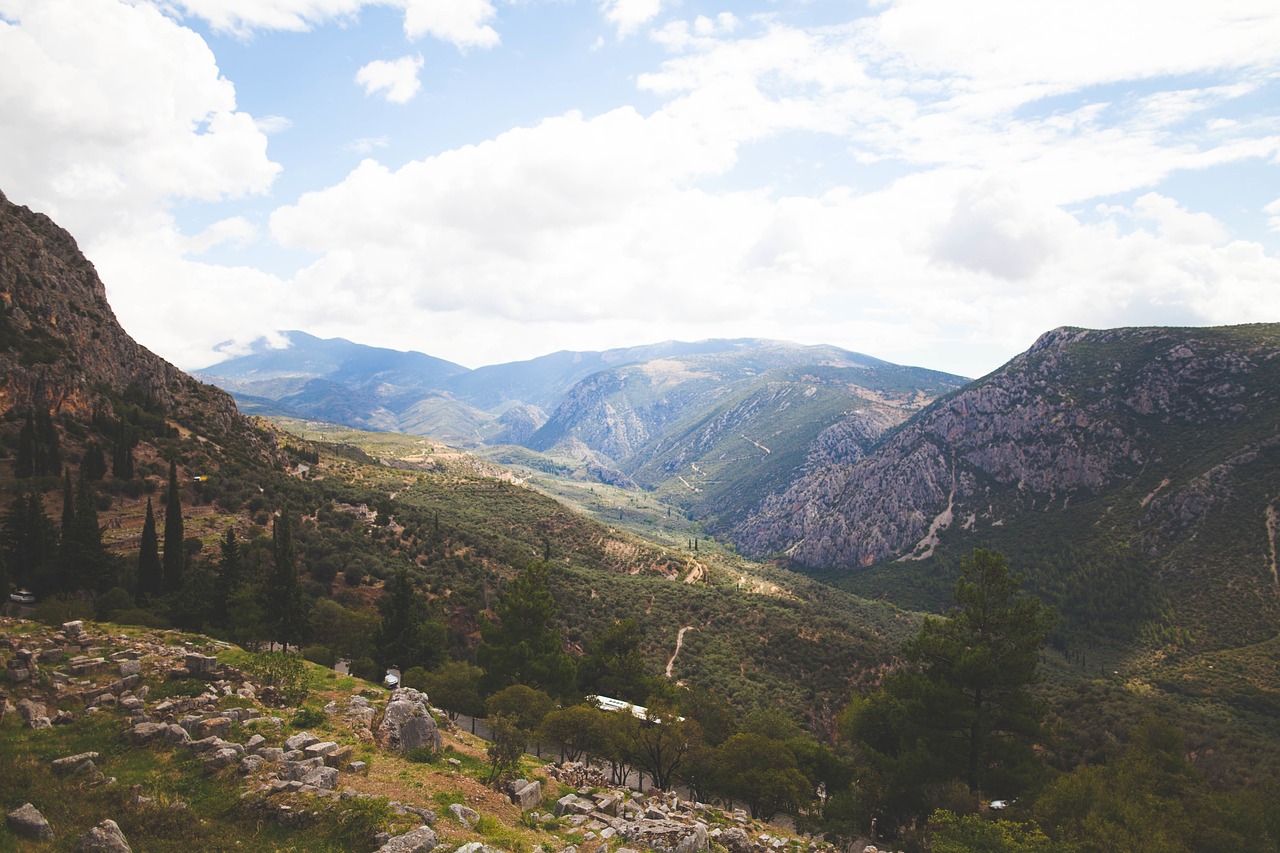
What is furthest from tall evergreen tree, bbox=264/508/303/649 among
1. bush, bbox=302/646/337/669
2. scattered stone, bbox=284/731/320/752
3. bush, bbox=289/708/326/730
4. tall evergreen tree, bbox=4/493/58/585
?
scattered stone, bbox=284/731/320/752

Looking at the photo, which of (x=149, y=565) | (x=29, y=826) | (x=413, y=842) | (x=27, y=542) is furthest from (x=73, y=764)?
(x=27, y=542)

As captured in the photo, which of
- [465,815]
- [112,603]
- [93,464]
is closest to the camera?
[465,815]

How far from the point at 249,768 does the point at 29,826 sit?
16.6 ft

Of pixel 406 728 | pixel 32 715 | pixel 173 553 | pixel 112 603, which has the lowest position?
pixel 406 728

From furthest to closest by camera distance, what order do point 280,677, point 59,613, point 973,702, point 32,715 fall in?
1. point 973,702
2. point 59,613
3. point 280,677
4. point 32,715

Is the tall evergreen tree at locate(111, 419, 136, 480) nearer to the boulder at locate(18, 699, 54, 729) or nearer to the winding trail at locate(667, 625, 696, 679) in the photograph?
the boulder at locate(18, 699, 54, 729)

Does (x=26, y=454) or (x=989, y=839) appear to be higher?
(x=26, y=454)

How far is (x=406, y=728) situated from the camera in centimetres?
2120

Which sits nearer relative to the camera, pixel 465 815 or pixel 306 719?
pixel 465 815

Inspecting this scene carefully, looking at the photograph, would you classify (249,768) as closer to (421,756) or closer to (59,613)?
(421,756)

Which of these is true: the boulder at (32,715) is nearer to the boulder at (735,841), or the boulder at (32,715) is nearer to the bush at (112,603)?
the bush at (112,603)

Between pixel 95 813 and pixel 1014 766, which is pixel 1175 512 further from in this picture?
pixel 95 813

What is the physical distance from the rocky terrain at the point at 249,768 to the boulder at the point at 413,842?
5 centimetres

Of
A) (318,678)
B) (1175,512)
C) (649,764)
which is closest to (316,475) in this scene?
(318,678)
